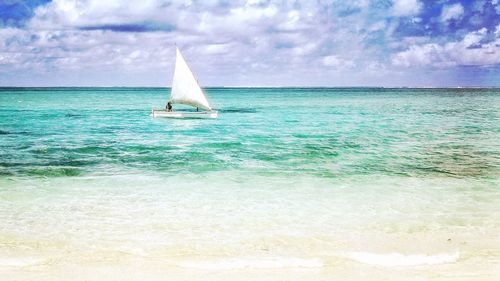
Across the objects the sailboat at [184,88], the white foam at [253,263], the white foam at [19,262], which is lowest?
the white foam at [19,262]

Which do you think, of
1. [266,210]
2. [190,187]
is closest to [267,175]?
[190,187]

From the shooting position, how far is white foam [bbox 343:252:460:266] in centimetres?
757

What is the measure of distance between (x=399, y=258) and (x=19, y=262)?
248 inches

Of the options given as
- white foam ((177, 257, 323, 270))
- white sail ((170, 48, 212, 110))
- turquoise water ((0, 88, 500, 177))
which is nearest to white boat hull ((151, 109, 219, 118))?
white sail ((170, 48, 212, 110))

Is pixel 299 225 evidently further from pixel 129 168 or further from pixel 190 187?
pixel 129 168

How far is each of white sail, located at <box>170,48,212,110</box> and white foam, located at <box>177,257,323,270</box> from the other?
31221 mm

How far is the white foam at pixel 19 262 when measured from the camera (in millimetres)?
7379

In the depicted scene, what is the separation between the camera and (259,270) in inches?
285

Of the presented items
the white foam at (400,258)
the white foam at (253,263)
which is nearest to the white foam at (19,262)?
the white foam at (253,263)

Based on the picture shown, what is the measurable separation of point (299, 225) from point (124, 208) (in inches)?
167

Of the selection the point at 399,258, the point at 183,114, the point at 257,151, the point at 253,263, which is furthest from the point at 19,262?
the point at 183,114

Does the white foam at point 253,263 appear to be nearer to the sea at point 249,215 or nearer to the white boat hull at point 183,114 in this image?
the sea at point 249,215

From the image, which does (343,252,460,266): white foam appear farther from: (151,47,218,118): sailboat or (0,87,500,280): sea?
(151,47,218,118): sailboat

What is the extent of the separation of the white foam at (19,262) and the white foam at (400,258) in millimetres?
5195
